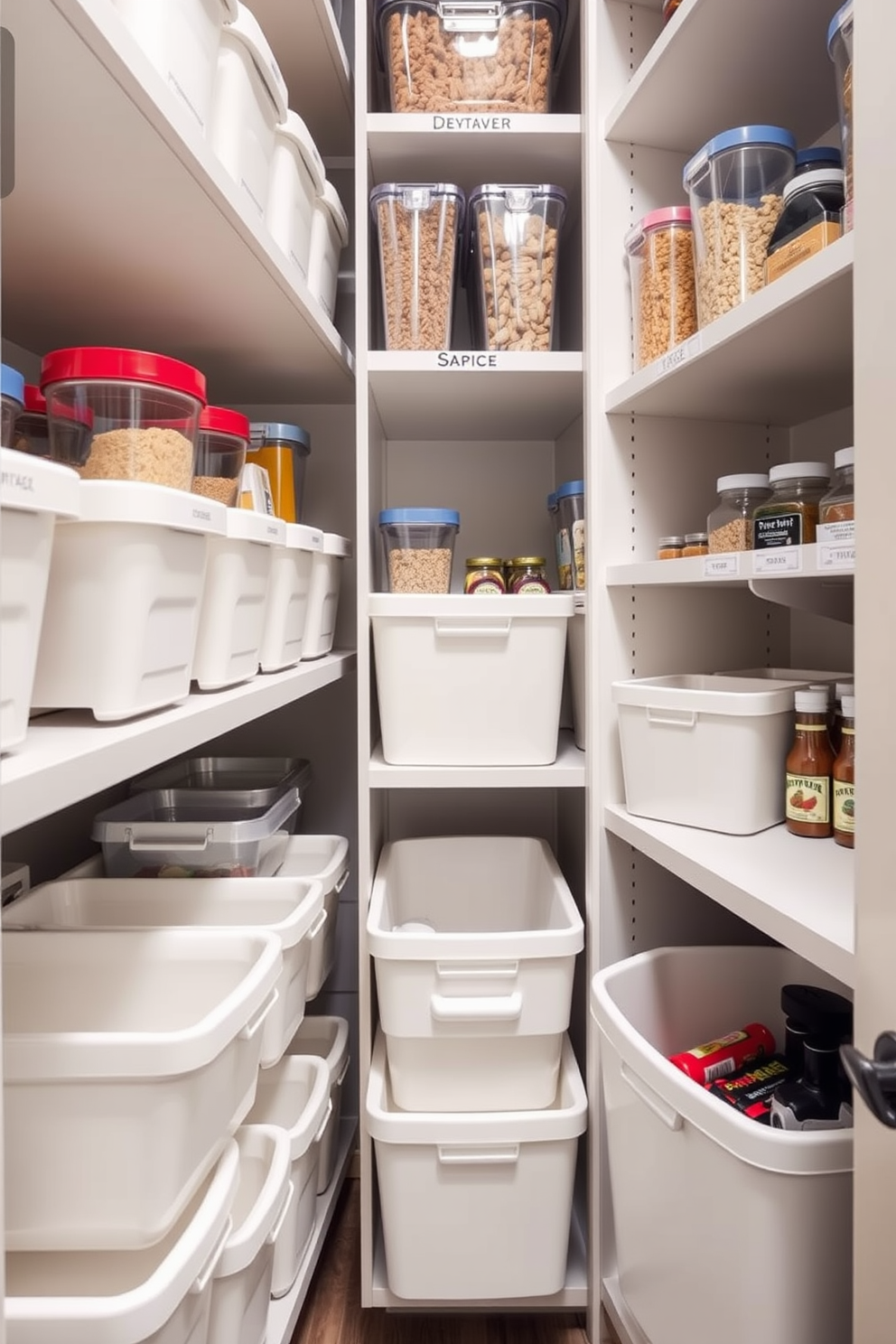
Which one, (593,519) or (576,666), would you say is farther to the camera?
(576,666)

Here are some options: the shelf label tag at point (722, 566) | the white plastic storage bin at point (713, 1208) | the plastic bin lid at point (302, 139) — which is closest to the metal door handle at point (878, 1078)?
the white plastic storage bin at point (713, 1208)

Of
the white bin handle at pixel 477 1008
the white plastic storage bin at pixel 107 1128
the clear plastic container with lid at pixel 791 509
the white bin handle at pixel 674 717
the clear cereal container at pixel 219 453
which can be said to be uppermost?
the clear cereal container at pixel 219 453

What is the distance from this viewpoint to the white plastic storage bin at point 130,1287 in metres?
0.64

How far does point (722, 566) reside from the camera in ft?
3.17

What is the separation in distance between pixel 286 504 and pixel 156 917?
0.69m

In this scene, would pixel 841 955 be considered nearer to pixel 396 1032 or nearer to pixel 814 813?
pixel 814 813

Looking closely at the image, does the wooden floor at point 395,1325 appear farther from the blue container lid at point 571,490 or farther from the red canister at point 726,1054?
the blue container lid at point 571,490

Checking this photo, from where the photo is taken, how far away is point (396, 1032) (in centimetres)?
119

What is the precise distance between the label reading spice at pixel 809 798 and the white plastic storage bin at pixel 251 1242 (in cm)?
75

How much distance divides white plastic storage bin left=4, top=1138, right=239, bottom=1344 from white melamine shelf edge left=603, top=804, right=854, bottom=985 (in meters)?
0.59

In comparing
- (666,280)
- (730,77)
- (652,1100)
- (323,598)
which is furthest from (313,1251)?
(730,77)

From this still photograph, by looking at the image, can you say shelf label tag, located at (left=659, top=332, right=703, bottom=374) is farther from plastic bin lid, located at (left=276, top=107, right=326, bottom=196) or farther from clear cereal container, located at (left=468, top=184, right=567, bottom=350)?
plastic bin lid, located at (left=276, top=107, right=326, bottom=196)

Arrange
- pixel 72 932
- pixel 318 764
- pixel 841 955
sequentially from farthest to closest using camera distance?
pixel 318 764
pixel 72 932
pixel 841 955

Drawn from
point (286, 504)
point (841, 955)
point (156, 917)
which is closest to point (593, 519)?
point (286, 504)
